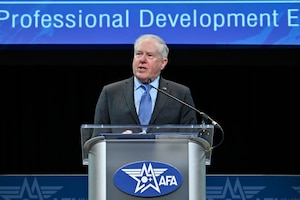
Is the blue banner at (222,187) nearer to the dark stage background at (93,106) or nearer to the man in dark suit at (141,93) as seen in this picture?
the dark stage background at (93,106)

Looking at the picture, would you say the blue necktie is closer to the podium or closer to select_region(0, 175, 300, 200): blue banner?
the podium

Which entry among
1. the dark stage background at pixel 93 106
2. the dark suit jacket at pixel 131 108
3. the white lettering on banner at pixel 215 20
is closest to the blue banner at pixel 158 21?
the white lettering on banner at pixel 215 20

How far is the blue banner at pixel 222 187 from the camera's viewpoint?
4.99 m

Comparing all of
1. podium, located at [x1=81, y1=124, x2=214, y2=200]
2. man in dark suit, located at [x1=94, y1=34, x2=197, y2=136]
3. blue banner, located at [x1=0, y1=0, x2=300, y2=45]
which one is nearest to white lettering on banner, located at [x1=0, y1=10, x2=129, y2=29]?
blue banner, located at [x1=0, y1=0, x2=300, y2=45]

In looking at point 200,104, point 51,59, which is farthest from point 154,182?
point 200,104

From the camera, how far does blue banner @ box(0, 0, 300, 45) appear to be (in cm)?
497

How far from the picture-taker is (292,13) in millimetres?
4977

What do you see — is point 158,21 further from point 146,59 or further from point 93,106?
point 146,59

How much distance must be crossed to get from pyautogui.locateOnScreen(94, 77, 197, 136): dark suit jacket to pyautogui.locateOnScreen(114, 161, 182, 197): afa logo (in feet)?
2.69

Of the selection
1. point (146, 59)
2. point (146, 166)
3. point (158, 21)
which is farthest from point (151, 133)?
point (158, 21)

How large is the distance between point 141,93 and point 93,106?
2.60 metres

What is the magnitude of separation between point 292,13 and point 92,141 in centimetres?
266

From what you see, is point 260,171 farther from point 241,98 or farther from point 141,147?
point 141,147

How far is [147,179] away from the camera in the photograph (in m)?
2.63
